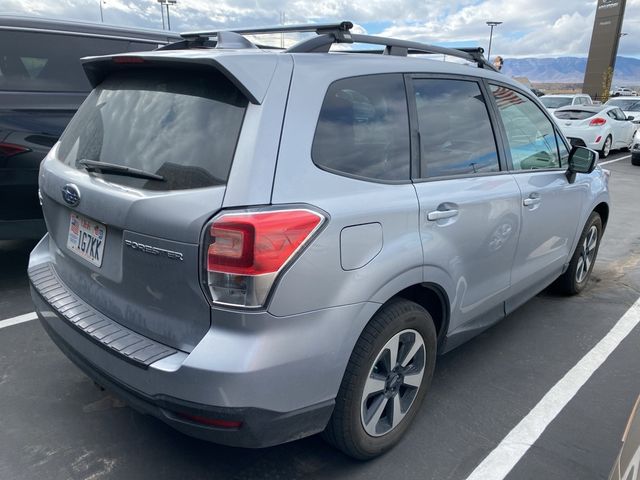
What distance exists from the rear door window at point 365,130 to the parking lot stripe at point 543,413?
1389 mm

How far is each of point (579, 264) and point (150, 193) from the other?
3.72 meters

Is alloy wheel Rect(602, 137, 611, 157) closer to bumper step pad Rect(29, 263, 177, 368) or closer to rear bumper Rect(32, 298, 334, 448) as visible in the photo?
rear bumper Rect(32, 298, 334, 448)

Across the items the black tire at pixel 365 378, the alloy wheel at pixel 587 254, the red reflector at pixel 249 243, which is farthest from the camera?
the alloy wheel at pixel 587 254

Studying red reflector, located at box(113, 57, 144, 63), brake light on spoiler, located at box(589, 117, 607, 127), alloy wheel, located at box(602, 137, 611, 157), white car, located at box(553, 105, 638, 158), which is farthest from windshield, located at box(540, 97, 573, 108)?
red reflector, located at box(113, 57, 144, 63)

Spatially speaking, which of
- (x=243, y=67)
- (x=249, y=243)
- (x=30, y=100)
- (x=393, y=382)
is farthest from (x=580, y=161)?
(x=30, y=100)

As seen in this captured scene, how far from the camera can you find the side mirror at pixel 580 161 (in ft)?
11.8

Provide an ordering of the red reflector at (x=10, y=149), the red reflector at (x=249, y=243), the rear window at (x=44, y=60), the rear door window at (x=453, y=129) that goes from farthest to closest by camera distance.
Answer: the rear window at (x=44, y=60), the red reflector at (x=10, y=149), the rear door window at (x=453, y=129), the red reflector at (x=249, y=243)

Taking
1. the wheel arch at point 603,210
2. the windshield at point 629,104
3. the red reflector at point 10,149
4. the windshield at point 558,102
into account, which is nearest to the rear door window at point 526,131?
the wheel arch at point 603,210

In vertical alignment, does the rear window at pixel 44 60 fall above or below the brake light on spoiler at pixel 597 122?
above

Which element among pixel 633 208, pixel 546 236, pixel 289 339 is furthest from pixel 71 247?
pixel 633 208

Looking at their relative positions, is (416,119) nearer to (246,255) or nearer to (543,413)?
(246,255)

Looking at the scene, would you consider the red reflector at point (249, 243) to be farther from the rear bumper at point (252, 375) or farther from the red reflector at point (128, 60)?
the red reflector at point (128, 60)

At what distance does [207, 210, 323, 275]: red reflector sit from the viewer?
1.76m

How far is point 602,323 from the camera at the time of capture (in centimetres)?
397
